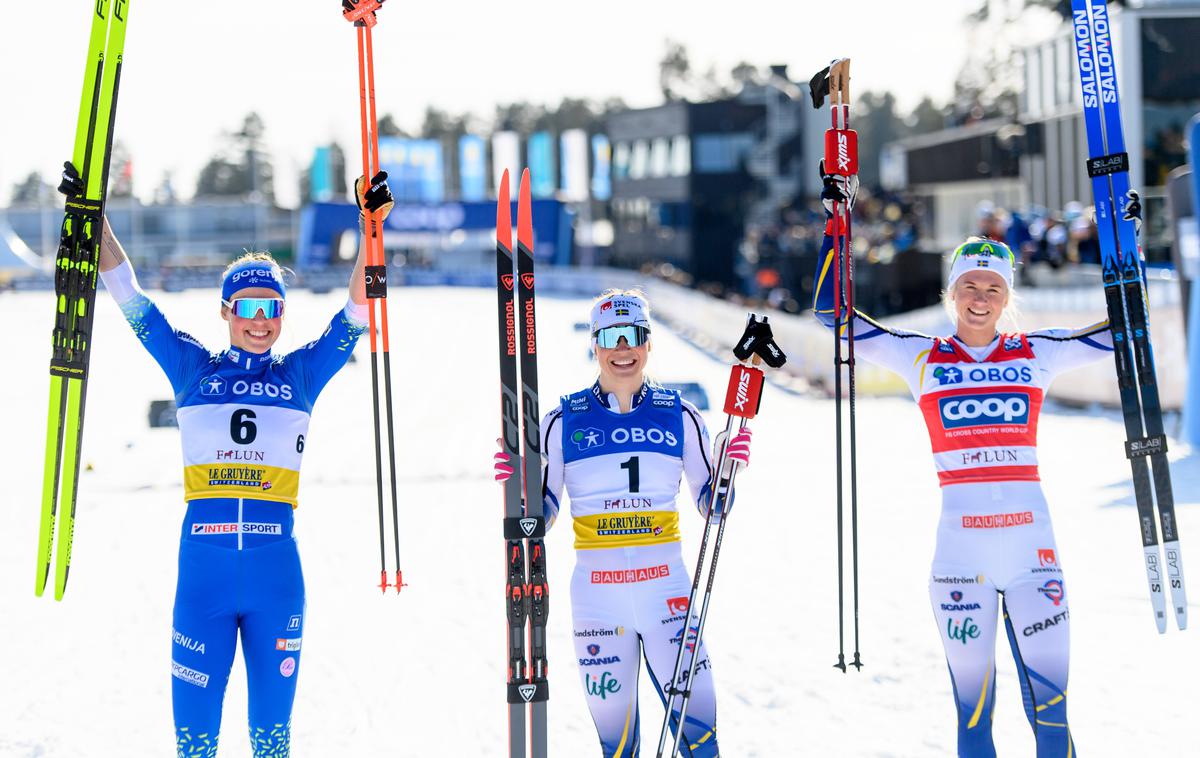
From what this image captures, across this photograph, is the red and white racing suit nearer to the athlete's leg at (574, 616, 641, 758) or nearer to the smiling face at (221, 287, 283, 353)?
the athlete's leg at (574, 616, 641, 758)

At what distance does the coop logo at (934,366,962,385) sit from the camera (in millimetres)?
4590

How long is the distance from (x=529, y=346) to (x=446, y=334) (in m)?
28.9

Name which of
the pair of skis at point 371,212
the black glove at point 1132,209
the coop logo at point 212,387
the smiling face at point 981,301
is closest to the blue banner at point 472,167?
the pair of skis at point 371,212

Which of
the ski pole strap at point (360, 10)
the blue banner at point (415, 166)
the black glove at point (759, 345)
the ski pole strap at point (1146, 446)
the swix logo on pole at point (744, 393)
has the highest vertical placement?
the blue banner at point (415, 166)

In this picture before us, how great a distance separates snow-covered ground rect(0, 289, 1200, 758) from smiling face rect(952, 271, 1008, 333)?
2007 millimetres

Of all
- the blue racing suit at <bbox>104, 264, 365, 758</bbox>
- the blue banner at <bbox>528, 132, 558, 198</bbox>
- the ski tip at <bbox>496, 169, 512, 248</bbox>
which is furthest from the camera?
the blue banner at <bbox>528, 132, 558, 198</bbox>

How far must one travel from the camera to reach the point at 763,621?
807 centimetres

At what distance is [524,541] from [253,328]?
119cm

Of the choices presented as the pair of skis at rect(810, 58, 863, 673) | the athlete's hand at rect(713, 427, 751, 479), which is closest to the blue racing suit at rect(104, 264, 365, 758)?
the athlete's hand at rect(713, 427, 751, 479)

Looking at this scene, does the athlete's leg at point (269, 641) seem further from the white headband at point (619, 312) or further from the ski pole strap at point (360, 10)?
the ski pole strap at point (360, 10)

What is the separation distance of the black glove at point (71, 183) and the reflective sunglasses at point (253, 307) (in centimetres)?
88

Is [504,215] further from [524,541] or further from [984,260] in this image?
[984,260]

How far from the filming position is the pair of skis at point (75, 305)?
4953mm

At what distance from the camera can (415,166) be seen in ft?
229
